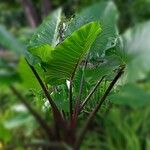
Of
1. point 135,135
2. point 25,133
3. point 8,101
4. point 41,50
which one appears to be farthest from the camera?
point 8,101

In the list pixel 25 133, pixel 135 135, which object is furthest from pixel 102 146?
pixel 25 133

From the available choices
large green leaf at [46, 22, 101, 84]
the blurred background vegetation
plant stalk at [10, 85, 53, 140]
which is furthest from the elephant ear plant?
the blurred background vegetation

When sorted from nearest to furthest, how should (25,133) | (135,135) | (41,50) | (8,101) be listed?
(41,50)
(135,135)
(25,133)
(8,101)

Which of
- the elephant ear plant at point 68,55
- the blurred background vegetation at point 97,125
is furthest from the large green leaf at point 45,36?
the blurred background vegetation at point 97,125

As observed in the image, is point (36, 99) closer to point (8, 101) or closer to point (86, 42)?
point (86, 42)

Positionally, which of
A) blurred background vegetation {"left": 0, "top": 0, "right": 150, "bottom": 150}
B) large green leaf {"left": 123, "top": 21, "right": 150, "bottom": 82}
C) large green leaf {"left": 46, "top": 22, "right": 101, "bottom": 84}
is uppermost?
large green leaf {"left": 46, "top": 22, "right": 101, "bottom": 84}

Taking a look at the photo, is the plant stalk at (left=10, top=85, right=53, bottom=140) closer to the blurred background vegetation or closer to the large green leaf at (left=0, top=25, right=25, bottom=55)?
the blurred background vegetation

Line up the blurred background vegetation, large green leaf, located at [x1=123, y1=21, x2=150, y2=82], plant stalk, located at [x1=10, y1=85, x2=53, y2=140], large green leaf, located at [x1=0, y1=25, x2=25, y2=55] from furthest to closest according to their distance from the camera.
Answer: the blurred background vegetation
plant stalk, located at [x1=10, y1=85, x2=53, y2=140]
large green leaf, located at [x1=0, y1=25, x2=25, y2=55]
large green leaf, located at [x1=123, y1=21, x2=150, y2=82]

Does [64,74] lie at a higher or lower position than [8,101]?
higher
